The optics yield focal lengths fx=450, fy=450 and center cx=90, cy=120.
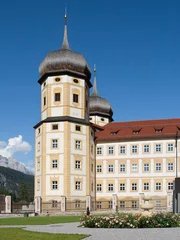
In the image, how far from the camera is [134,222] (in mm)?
21609

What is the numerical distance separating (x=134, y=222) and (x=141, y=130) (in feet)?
134

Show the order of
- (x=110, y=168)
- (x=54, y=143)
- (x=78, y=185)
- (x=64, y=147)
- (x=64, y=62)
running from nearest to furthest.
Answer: (x=64, y=147), (x=78, y=185), (x=54, y=143), (x=64, y=62), (x=110, y=168)

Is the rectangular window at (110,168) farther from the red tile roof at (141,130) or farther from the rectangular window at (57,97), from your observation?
the rectangular window at (57,97)

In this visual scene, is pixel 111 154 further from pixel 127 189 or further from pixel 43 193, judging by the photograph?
pixel 43 193

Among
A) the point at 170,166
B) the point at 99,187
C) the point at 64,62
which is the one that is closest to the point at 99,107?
the point at 99,187

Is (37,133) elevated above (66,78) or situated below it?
below

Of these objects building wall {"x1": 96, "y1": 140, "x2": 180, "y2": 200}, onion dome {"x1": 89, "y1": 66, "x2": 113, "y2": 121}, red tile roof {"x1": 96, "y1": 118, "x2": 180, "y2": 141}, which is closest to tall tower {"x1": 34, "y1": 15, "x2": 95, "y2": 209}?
building wall {"x1": 96, "y1": 140, "x2": 180, "y2": 200}

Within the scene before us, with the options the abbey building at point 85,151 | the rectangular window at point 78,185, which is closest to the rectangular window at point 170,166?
the abbey building at point 85,151

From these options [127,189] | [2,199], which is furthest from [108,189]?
[2,199]

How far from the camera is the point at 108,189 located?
60812mm

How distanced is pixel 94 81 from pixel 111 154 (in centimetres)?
2453

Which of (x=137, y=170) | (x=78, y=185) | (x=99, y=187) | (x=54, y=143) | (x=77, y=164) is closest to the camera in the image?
(x=78, y=185)

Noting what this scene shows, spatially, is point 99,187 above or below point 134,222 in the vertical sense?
below

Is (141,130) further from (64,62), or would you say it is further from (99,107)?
(99,107)
